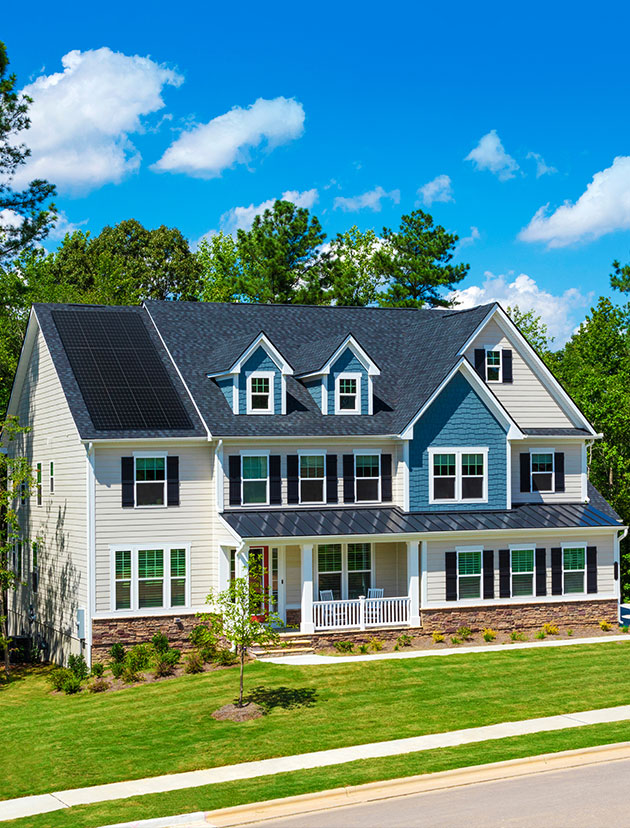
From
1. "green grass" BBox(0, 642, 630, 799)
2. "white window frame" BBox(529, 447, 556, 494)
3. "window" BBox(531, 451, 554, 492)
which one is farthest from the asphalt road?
"window" BBox(531, 451, 554, 492)

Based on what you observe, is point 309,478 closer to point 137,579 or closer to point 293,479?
point 293,479

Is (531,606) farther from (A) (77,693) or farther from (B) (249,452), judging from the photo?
(A) (77,693)

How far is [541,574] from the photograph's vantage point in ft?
Answer: 109

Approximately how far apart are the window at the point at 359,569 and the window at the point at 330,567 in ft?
1.25

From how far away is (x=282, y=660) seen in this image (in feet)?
94.3

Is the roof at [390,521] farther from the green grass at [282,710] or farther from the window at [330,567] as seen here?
the green grass at [282,710]

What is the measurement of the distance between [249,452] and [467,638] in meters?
8.82

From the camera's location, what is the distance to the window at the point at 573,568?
33.8m

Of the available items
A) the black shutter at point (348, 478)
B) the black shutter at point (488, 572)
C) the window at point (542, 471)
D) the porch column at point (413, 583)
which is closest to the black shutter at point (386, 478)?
the black shutter at point (348, 478)

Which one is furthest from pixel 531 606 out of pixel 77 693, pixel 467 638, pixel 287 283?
pixel 287 283

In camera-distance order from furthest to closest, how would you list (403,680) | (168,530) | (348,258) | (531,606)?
(348,258)
(531,606)
(168,530)
(403,680)

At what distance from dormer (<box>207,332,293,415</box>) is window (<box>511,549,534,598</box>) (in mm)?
8974

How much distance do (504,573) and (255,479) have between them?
8.57 meters

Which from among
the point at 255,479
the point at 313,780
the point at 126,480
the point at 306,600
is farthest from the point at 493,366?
the point at 313,780
